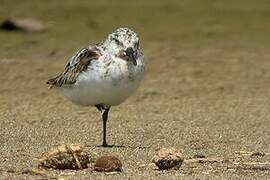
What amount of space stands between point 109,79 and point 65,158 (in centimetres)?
137

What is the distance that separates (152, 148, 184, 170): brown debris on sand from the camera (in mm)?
6988

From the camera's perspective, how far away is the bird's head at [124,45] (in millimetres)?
8258

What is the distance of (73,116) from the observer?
34.2 ft

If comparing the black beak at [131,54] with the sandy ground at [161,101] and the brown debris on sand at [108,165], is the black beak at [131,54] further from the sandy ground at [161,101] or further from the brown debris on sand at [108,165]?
the brown debris on sand at [108,165]

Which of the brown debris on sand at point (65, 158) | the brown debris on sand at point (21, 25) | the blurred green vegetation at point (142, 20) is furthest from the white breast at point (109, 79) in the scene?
the brown debris on sand at point (21, 25)

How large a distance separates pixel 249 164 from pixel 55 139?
81.3 inches

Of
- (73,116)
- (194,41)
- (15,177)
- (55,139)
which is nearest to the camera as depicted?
(15,177)

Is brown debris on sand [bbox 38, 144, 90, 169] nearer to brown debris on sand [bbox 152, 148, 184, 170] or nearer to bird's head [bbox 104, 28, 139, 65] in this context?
brown debris on sand [bbox 152, 148, 184, 170]

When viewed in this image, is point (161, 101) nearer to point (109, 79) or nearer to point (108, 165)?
point (109, 79)

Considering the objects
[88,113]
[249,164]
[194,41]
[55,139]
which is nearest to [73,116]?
A: [88,113]

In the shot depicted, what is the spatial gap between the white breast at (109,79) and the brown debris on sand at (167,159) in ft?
4.24

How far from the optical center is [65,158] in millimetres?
6938

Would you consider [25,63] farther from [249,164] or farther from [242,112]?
[249,164]

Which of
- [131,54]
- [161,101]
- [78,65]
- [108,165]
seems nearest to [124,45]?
[131,54]
